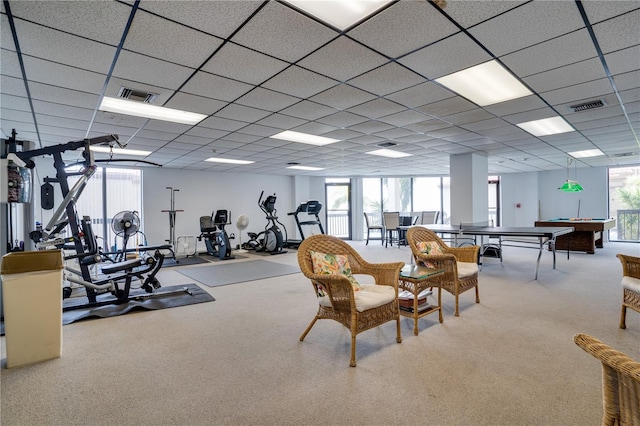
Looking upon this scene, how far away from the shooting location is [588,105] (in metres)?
3.79

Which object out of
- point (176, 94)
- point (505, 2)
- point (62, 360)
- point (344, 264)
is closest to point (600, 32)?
point (505, 2)

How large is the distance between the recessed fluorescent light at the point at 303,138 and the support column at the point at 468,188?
11.1 feet

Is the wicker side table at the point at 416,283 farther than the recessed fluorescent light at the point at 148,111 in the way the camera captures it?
No

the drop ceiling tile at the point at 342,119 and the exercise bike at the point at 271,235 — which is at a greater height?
the drop ceiling tile at the point at 342,119

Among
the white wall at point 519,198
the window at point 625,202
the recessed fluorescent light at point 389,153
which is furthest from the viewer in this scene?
the white wall at point 519,198

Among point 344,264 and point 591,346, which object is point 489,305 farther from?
point 591,346

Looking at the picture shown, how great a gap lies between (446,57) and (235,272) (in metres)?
4.89

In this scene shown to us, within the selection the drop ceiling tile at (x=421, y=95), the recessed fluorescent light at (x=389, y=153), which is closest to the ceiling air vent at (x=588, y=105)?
the drop ceiling tile at (x=421, y=95)

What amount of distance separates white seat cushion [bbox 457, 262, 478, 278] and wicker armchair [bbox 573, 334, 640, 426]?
2.54 meters

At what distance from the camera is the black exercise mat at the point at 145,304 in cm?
347

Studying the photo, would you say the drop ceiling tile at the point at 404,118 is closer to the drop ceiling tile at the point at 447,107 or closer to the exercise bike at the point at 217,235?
the drop ceiling tile at the point at 447,107

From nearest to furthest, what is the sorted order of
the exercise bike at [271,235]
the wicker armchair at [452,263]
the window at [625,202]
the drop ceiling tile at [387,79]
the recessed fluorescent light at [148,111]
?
1. the drop ceiling tile at [387,79]
2. the wicker armchair at [452,263]
3. the recessed fluorescent light at [148,111]
4. the exercise bike at [271,235]
5. the window at [625,202]

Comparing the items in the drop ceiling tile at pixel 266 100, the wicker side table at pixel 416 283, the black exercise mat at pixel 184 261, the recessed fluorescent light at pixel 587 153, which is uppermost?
the recessed fluorescent light at pixel 587 153

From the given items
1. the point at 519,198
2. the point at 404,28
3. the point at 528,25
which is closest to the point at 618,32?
the point at 528,25
